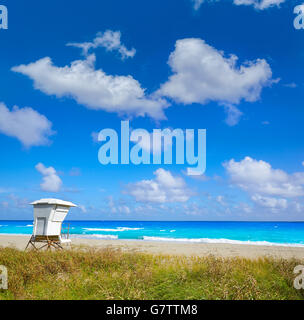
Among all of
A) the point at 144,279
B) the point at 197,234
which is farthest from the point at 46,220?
the point at 197,234

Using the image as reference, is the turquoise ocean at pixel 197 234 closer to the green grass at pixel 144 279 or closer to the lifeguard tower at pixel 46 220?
the lifeguard tower at pixel 46 220

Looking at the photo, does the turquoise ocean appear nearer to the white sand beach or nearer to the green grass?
the white sand beach

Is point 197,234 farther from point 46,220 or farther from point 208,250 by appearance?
point 46,220

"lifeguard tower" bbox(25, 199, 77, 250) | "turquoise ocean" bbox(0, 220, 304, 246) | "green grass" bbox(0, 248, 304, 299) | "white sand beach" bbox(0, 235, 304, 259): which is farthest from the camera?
"turquoise ocean" bbox(0, 220, 304, 246)

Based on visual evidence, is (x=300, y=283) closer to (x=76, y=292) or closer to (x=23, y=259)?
(x=76, y=292)

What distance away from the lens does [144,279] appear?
7625 mm

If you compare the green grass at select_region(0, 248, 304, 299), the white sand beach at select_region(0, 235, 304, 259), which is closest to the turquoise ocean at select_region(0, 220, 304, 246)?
the white sand beach at select_region(0, 235, 304, 259)

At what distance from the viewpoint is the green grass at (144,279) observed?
6777mm

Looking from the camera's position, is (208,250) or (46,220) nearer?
(46,220)

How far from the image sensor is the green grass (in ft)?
22.2

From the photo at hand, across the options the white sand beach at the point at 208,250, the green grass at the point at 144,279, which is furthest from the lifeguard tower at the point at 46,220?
A: the green grass at the point at 144,279
